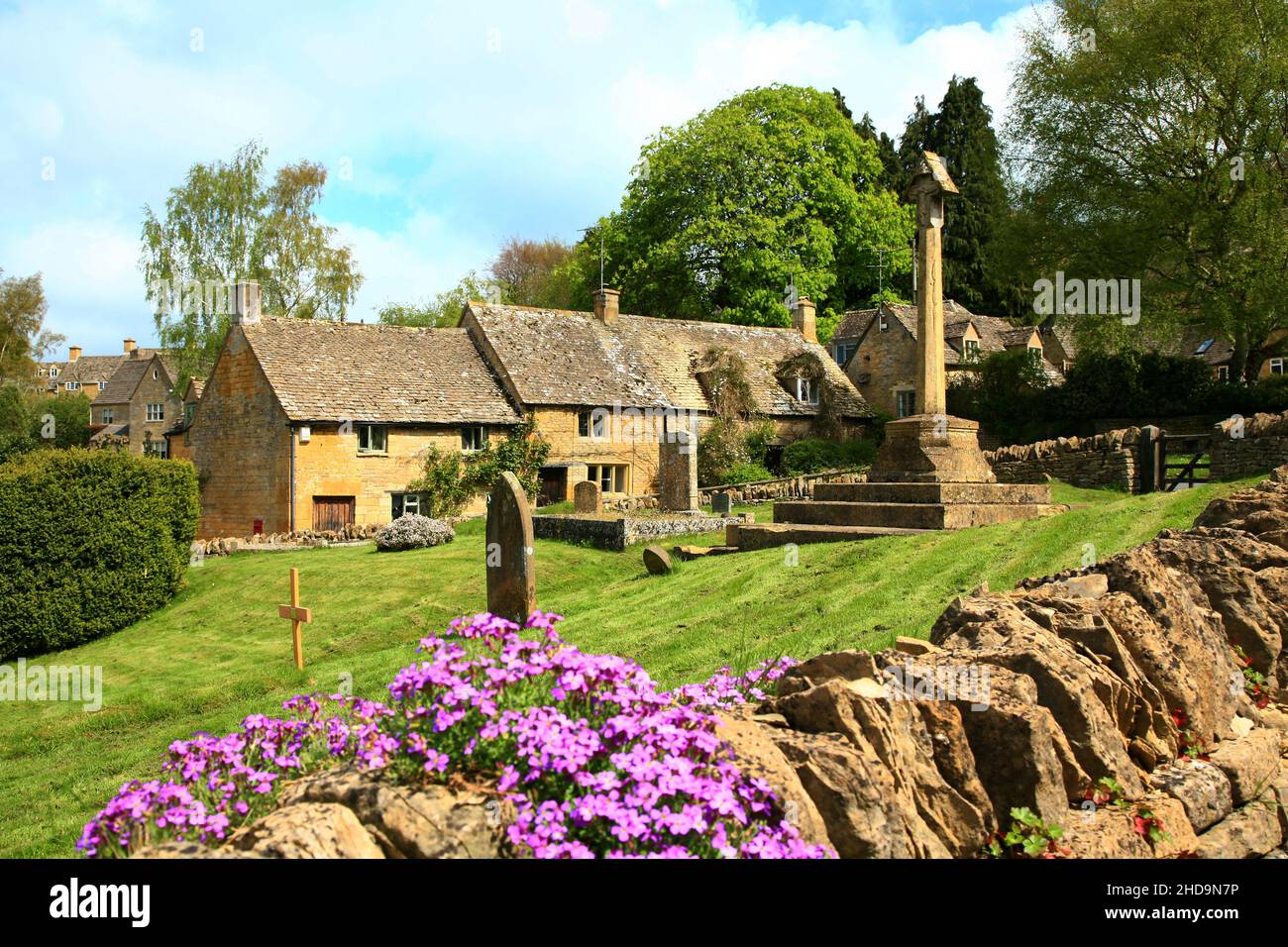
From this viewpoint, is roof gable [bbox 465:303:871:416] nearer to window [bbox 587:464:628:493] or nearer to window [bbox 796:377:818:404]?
window [bbox 796:377:818:404]

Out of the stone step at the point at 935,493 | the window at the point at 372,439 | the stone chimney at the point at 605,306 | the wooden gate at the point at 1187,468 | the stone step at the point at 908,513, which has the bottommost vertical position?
the stone step at the point at 908,513

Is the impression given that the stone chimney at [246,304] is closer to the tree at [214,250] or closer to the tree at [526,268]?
the tree at [214,250]

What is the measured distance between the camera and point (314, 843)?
304 centimetres

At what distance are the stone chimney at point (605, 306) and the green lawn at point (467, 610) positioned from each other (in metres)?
22.8

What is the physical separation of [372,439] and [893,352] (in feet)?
76.8

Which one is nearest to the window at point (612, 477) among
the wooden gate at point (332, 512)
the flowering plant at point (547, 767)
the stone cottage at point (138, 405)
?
the wooden gate at point (332, 512)

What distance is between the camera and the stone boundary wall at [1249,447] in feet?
67.0

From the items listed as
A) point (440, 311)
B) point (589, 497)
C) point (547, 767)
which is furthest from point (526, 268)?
point (547, 767)

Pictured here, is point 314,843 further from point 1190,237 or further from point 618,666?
point 1190,237

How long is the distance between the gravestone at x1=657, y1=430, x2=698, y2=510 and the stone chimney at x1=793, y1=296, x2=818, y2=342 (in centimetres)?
2217

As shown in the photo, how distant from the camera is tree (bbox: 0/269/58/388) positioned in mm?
60844

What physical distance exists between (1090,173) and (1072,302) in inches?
172

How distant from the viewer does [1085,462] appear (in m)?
23.6
